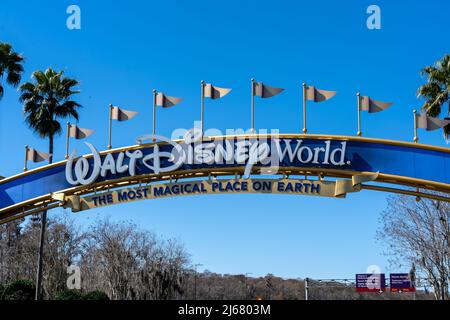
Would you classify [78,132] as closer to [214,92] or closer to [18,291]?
[214,92]

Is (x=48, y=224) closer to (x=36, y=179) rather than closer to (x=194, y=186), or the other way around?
(x=36, y=179)

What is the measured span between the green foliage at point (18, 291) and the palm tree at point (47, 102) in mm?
7662

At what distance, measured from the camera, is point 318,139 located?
71.4 ft

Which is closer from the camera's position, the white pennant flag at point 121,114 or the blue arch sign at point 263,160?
the blue arch sign at point 263,160

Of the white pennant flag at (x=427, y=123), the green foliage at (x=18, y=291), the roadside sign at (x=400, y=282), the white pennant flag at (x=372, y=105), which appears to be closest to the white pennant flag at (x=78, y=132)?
the white pennant flag at (x=372, y=105)

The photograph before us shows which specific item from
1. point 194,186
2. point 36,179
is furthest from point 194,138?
point 36,179

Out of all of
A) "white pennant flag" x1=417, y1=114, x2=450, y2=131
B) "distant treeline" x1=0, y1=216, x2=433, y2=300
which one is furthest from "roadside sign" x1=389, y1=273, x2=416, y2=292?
"white pennant flag" x1=417, y1=114, x2=450, y2=131

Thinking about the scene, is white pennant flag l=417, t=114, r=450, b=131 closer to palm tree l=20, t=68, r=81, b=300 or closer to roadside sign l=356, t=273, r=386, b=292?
palm tree l=20, t=68, r=81, b=300

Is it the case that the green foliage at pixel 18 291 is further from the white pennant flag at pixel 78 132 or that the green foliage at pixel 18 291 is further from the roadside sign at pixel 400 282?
the roadside sign at pixel 400 282

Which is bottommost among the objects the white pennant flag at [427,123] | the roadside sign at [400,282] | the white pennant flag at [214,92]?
the roadside sign at [400,282]

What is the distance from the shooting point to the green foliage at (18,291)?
3547 cm

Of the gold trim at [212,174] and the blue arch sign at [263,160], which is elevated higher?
the blue arch sign at [263,160]

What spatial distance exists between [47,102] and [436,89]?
2059 cm

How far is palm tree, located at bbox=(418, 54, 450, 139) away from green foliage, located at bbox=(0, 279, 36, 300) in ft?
77.1
